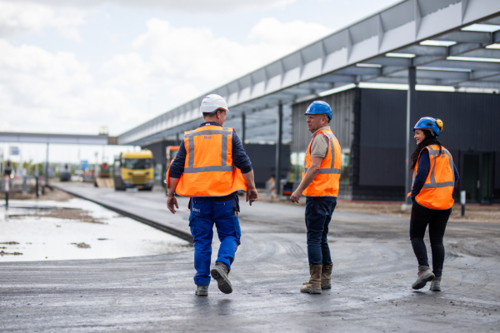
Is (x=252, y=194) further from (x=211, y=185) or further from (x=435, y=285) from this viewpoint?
(x=435, y=285)

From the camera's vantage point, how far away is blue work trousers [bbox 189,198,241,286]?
5.50 m

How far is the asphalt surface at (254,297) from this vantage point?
445cm

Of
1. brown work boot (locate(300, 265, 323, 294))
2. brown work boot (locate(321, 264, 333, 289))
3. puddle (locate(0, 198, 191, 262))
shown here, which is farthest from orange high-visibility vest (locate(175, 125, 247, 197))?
puddle (locate(0, 198, 191, 262))

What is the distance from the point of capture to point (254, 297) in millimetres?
5520

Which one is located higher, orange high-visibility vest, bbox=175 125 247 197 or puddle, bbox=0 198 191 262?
orange high-visibility vest, bbox=175 125 247 197

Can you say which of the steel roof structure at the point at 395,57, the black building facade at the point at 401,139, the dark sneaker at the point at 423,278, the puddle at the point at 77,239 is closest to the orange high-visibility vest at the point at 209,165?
the dark sneaker at the point at 423,278

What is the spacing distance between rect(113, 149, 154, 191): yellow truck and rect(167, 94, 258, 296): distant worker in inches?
1630

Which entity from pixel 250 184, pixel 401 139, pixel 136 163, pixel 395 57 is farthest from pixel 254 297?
pixel 136 163

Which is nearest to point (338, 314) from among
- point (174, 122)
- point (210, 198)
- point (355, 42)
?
point (210, 198)

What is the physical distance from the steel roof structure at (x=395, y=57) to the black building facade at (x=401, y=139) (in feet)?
3.61

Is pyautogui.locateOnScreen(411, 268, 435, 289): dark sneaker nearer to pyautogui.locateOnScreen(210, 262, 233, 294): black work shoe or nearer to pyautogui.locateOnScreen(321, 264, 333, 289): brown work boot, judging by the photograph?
pyautogui.locateOnScreen(321, 264, 333, 289): brown work boot

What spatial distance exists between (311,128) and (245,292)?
1823 millimetres

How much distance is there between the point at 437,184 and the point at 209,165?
241cm

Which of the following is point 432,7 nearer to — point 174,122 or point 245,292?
point 245,292
